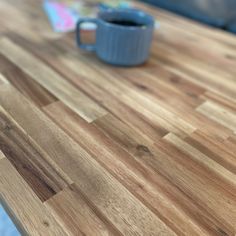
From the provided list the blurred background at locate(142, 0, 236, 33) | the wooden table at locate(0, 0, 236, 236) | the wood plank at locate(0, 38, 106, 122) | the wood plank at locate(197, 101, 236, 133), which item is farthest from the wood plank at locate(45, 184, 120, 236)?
the blurred background at locate(142, 0, 236, 33)

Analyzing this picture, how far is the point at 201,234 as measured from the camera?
0.31 meters

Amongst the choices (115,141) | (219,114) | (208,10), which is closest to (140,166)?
(115,141)

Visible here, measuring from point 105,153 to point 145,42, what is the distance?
28 cm

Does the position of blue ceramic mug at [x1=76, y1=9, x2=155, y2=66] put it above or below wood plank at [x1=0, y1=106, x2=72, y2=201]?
above

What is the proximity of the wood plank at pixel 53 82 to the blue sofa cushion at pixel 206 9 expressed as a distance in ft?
1.90

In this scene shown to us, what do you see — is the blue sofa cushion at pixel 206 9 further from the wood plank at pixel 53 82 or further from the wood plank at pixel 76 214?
the wood plank at pixel 76 214

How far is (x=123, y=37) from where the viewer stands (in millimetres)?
559

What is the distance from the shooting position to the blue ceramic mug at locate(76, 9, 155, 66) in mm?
559

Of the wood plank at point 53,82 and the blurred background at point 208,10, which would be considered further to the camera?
the blurred background at point 208,10

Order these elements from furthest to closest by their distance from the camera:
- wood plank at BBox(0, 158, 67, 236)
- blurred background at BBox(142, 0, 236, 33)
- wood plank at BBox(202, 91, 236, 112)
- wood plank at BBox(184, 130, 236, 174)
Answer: blurred background at BBox(142, 0, 236, 33) → wood plank at BBox(202, 91, 236, 112) → wood plank at BBox(184, 130, 236, 174) → wood plank at BBox(0, 158, 67, 236)

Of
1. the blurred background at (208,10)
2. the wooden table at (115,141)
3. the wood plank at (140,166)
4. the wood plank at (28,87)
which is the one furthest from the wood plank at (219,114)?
the blurred background at (208,10)

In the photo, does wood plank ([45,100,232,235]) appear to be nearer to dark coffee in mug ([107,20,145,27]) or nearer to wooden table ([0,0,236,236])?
wooden table ([0,0,236,236])

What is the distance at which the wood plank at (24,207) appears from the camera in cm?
30

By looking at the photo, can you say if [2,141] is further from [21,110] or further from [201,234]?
[201,234]
